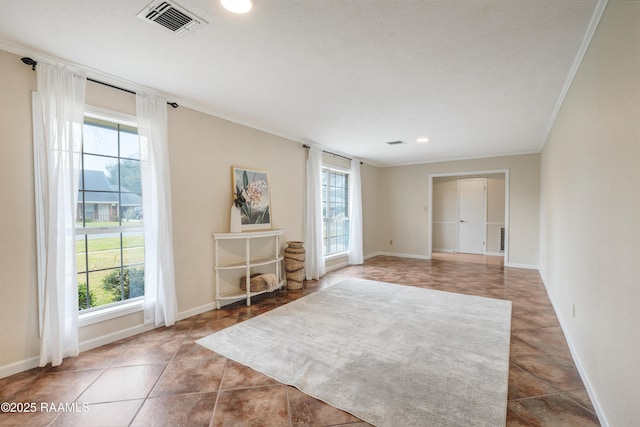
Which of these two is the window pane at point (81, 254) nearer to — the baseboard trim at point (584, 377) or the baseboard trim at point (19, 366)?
the baseboard trim at point (19, 366)

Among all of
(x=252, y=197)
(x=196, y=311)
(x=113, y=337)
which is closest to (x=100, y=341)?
(x=113, y=337)

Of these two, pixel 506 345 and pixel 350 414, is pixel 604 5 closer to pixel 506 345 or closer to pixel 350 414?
pixel 506 345

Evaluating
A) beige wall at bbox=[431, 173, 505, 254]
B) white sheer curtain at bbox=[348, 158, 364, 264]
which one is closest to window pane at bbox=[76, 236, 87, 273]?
white sheer curtain at bbox=[348, 158, 364, 264]

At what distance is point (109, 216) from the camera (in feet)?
9.09

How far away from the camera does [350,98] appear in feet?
10.1

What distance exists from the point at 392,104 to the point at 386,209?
15.7 ft

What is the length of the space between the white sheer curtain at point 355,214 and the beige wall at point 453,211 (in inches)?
137

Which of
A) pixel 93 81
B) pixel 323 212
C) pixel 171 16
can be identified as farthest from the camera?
pixel 323 212

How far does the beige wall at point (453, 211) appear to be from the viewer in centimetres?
791

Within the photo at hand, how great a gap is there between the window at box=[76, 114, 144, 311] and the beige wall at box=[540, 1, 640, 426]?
3.65m

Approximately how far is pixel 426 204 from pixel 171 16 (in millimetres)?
6577

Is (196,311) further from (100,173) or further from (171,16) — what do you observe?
(171,16)

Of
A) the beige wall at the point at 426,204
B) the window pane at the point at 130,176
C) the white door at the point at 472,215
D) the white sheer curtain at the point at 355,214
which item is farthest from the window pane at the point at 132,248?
the white door at the point at 472,215

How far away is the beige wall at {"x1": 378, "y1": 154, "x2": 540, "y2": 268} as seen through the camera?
5918 millimetres
